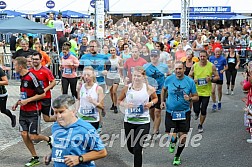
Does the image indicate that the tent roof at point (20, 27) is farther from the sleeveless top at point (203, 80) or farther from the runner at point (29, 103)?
the runner at point (29, 103)

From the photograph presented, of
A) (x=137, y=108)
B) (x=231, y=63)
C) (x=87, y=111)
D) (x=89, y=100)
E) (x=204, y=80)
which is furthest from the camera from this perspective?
(x=231, y=63)

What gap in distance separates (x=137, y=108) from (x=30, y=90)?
1.74 m

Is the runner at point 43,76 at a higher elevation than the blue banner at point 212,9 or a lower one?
lower

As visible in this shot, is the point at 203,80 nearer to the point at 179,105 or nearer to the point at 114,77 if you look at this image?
the point at 179,105

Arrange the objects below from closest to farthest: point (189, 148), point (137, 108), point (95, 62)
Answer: point (137, 108) < point (189, 148) < point (95, 62)

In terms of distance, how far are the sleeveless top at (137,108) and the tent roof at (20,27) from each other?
9877 millimetres

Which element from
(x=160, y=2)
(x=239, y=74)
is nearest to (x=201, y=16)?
(x=160, y=2)

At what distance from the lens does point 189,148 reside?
8.04m

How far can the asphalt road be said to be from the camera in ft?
23.4

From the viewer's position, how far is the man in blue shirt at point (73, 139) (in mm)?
3787

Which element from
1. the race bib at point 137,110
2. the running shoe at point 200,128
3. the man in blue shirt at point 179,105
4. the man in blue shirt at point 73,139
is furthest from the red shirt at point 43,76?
the man in blue shirt at point 73,139

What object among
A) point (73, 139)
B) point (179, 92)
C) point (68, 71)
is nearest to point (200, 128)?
point (179, 92)

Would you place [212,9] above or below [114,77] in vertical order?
above

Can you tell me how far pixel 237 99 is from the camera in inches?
523
